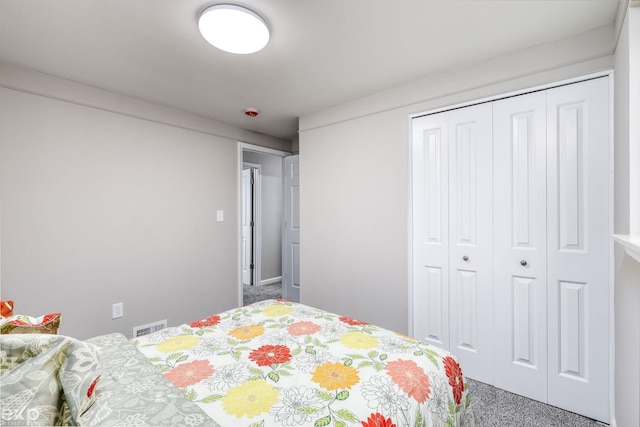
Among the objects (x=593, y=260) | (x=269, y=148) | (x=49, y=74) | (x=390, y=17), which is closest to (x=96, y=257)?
(x=49, y=74)

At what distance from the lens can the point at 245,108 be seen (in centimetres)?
312

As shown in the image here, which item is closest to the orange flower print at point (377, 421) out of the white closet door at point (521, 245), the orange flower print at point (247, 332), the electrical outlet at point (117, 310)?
the orange flower print at point (247, 332)

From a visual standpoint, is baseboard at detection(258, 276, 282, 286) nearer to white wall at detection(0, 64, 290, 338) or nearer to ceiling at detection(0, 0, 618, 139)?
white wall at detection(0, 64, 290, 338)

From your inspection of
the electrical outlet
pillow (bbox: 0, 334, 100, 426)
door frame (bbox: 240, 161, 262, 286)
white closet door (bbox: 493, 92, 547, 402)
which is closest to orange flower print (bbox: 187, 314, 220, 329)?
pillow (bbox: 0, 334, 100, 426)

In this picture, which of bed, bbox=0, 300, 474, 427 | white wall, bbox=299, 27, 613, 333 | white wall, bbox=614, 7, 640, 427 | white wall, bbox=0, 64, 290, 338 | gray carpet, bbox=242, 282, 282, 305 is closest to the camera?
bed, bbox=0, 300, 474, 427

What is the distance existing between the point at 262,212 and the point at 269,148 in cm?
161

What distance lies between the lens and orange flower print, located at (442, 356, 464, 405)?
50.9 inches

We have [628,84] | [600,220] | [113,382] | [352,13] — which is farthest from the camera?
[600,220]

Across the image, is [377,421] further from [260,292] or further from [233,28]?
[260,292]

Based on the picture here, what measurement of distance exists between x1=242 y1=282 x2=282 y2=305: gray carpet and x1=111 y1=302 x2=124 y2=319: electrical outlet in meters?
1.74

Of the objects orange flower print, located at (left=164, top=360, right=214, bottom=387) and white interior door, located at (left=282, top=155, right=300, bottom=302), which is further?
white interior door, located at (left=282, top=155, right=300, bottom=302)

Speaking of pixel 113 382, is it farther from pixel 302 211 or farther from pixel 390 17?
pixel 302 211

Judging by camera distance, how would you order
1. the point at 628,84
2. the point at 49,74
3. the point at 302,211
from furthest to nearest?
the point at 302,211 < the point at 49,74 < the point at 628,84

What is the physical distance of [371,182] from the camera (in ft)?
9.29
